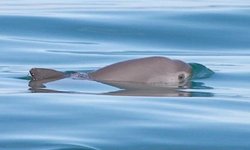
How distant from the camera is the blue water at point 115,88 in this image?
6.86 metres

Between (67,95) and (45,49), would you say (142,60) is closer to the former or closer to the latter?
(67,95)

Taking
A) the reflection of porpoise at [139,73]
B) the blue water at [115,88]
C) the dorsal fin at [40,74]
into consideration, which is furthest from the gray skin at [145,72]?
the dorsal fin at [40,74]

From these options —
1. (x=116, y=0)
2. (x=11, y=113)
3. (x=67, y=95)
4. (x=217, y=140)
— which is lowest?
(x=217, y=140)

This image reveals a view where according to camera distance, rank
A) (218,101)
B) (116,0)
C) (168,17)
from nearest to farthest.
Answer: (218,101)
(168,17)
(116,0)

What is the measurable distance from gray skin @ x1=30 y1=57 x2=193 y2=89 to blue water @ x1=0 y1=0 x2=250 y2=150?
21 centimetres

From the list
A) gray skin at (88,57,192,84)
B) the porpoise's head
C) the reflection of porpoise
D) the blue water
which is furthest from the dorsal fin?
the porpoise's head

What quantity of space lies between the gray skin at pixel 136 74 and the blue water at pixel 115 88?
21 cm

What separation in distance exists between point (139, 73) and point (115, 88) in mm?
729

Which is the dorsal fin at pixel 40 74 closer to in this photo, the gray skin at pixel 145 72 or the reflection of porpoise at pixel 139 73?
the reflection of porpoise at pixel 139 73

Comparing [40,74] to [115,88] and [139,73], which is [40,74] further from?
[139,73]

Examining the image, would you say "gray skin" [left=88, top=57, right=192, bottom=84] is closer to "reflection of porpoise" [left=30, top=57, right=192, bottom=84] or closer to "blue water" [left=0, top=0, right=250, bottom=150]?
"reflection of porpoise" [left=30, top=57, right=192, bottom=84]

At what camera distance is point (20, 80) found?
10.6 m

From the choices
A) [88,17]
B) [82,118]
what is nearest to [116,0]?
[88,17]

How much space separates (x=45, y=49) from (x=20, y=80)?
3.72m
